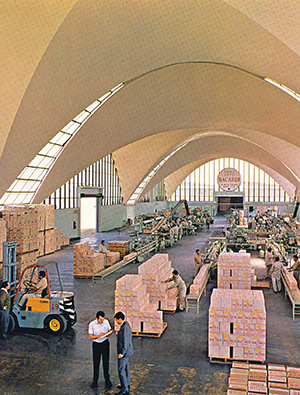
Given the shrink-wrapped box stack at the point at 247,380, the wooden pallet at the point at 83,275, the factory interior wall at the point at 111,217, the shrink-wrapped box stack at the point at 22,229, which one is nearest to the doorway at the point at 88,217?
the factory interior wall at the point at 111,217

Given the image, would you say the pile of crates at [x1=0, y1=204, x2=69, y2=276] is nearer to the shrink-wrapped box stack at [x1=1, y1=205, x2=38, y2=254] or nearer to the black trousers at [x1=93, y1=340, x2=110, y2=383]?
the shrink-wrapped box stack at [x1=1, y1=205, x2=38, y2=254]

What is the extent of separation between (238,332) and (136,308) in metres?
2.58

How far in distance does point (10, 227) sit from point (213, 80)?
11857 mm

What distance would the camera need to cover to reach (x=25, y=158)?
1617 cm

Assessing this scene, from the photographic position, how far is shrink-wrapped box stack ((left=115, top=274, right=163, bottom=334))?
872 cm

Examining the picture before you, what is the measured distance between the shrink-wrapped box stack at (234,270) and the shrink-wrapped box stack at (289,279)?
3.94 ft

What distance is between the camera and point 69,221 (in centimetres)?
2614

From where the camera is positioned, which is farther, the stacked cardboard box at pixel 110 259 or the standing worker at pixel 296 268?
the stacked cardboard box at pixel 110 259

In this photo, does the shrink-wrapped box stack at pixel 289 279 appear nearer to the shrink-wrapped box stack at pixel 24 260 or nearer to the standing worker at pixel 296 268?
the standing worker at pixel 296 268

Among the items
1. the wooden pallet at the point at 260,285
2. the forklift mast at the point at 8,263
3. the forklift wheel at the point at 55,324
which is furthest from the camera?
the wooden pallet at the point at 260,285

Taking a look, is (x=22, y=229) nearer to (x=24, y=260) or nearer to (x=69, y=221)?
(x=24, y=260)

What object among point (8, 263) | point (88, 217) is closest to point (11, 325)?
point (8, 263)

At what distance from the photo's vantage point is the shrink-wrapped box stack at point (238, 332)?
729cm

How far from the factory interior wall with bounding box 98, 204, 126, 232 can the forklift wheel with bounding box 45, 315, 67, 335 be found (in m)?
23.8
